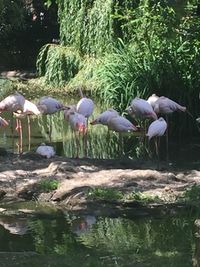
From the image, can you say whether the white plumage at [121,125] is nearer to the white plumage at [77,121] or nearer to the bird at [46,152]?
the white plumage at [77,121]

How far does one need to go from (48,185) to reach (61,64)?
8667 mm

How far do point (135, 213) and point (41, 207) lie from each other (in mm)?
939

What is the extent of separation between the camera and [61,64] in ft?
47.5

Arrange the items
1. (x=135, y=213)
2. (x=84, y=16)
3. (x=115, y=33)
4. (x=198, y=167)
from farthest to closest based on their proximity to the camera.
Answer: (x=84, y=16)
(x=115, y=33)
(x=198, y=167)
(x=135, y=213)

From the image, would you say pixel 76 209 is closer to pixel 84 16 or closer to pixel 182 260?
pixel 182 260

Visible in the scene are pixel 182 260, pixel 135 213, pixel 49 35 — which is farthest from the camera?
pixel 49 35

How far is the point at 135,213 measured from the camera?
17.6 ft

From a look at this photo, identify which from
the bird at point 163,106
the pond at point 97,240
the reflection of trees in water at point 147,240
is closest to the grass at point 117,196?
the pond at point 97,240

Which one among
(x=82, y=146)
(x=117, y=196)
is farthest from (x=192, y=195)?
(x=82, y=146)

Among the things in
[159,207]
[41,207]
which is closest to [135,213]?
[159,207]

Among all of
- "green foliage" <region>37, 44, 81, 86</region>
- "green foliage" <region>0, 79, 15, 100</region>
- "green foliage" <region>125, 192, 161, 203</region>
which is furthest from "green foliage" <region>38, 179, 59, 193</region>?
"green foliage" <region>37, 44, 81, 86</region>

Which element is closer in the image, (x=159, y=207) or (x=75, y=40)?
(x=159, y=207)

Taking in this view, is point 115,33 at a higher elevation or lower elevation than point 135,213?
higher

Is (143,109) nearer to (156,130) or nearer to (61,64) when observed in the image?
(156,130)
